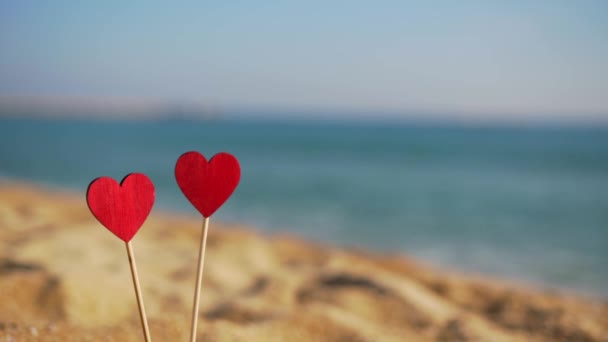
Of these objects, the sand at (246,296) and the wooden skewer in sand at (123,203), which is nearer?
the wooden skewer in sand at (123,203)

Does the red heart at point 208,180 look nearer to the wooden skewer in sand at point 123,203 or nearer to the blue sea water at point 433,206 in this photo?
the wooden skewer in sand at point 123,203

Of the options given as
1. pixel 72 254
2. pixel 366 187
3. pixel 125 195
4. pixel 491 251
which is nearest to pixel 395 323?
pixel 125 195

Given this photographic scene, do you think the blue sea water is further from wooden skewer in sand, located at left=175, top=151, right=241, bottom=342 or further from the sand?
wooden skewer in sand, located at left=175, top=151, right=241, bottom=342

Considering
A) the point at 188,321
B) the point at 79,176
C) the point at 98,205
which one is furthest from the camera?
the point at 79,176

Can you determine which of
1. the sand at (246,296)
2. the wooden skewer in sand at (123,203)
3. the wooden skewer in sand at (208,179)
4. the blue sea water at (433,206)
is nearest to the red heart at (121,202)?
the wooden skewer in sand at (123,203)

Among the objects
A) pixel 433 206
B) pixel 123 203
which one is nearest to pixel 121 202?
pixel 123 203

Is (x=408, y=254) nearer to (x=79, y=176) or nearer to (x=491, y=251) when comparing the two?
(x=491, y=251)

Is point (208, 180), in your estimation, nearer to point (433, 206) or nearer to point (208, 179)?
point (208, 179)
